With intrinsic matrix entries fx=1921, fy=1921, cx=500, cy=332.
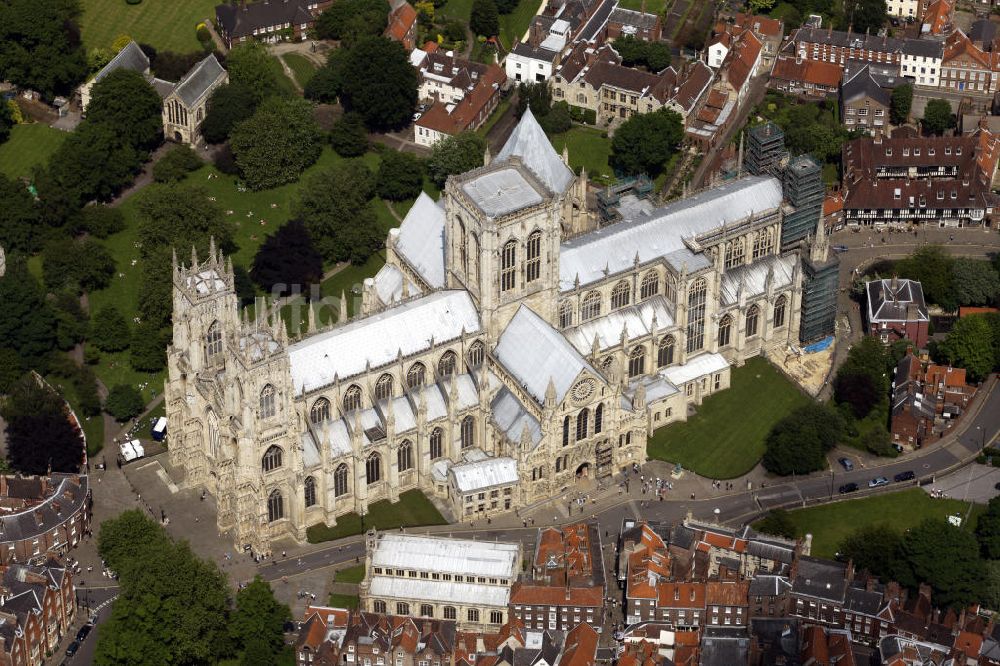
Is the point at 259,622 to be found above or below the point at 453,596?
below

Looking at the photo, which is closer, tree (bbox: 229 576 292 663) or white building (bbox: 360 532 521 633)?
tree (bbox: 229 576 292 663)


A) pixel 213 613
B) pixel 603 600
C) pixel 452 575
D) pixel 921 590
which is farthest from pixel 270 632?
pixel 921 590

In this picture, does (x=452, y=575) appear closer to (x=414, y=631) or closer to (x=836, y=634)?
(x=414, y=631)

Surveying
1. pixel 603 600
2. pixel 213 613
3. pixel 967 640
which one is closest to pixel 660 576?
pixel 603 600

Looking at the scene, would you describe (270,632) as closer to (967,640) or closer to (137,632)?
(137,632)

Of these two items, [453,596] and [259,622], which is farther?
[453,596]

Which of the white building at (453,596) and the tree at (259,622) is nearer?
the tree at (259,622)
